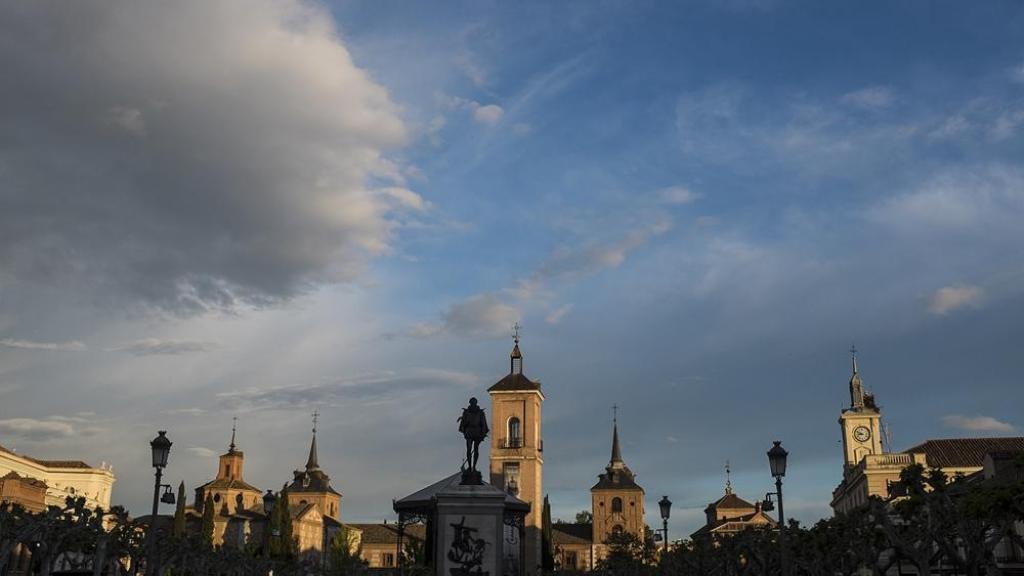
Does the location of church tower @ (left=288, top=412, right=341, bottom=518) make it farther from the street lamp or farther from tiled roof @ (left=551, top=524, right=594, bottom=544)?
the street lamp

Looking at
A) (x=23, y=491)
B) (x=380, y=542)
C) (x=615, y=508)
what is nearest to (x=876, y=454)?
(x=615, y=508)

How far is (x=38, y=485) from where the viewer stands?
84.2 meters

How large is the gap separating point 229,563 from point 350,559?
46589 mm

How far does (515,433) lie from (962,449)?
46.0 metres

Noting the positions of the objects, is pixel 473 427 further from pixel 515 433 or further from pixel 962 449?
pixel 515 433

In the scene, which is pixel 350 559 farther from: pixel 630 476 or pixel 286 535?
pixel 630 476

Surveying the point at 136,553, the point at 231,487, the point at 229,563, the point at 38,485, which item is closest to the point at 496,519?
the point at 136,553

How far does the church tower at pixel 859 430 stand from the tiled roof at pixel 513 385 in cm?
3421

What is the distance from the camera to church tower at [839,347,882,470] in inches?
3597

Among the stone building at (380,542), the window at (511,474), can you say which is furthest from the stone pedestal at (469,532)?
the stone building at (380,542)

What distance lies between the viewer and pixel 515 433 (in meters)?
99.6

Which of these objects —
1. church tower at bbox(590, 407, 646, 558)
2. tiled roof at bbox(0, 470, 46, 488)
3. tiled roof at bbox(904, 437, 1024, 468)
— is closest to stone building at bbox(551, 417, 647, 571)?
church tower at bbox(590, 407, 646, 558)

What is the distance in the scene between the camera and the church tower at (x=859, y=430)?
91.4m

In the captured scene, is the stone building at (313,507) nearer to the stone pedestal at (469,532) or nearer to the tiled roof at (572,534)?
the tiled roof at (572,534)
